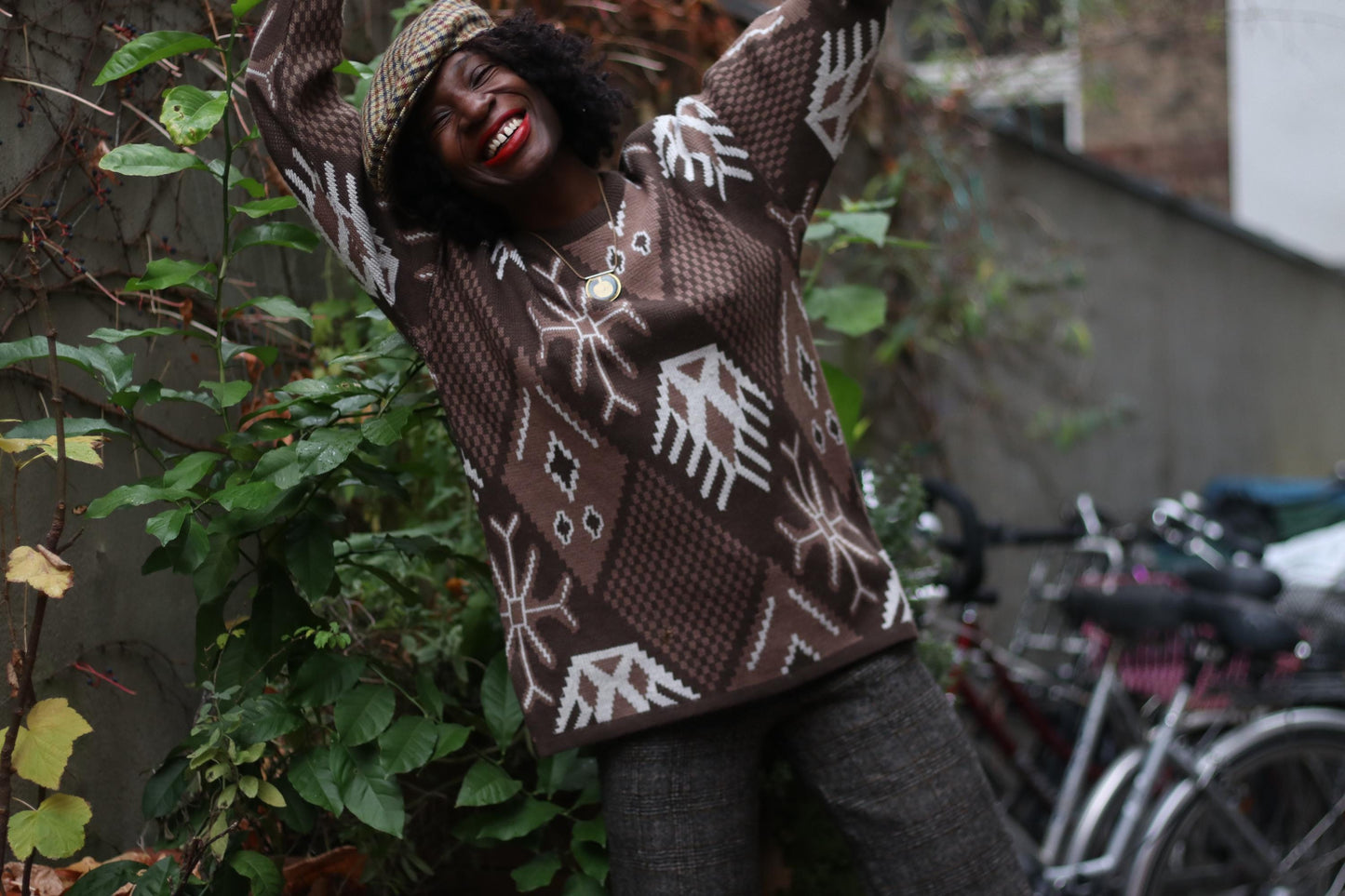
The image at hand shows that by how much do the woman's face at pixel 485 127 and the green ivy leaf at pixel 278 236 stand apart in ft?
1.04

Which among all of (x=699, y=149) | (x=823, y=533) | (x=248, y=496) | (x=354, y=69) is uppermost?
(x=354, y=69)

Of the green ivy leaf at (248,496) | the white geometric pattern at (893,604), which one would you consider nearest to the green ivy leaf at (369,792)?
the green ivy leaf at (248,496)

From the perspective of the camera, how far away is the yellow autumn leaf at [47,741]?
1512mm

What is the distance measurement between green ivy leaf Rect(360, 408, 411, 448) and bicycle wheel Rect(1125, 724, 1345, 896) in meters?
2.02

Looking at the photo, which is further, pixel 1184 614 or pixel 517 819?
pixel 1184 614

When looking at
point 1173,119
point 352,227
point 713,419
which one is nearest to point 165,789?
point 352,227

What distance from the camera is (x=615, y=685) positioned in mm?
1514

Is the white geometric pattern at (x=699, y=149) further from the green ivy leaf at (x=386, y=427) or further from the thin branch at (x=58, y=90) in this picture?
the thin branch at (x=58, y=90)

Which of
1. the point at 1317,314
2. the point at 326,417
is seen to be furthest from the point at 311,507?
the point at 1317,314

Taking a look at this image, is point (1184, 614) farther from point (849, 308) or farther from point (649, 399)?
point (649, 399)

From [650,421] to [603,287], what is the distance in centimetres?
19

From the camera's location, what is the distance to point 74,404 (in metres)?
1.82

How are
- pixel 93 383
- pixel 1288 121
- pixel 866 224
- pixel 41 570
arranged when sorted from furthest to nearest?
pixel 1288 121 → pixel 866 224 → pixel 93 383 → pixel 41 570

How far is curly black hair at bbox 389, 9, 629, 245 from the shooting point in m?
1.55
